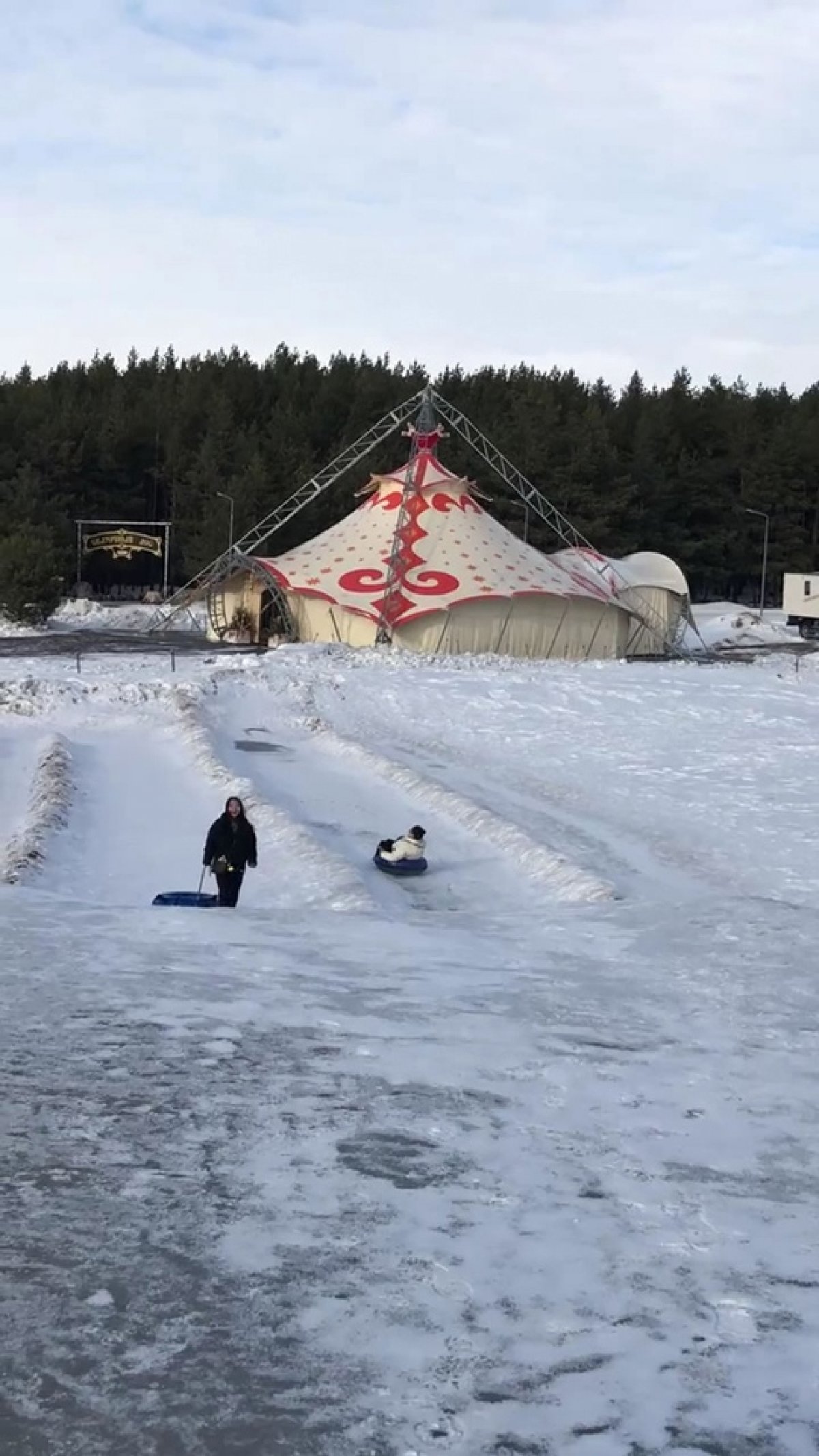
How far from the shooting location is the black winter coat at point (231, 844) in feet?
40.6

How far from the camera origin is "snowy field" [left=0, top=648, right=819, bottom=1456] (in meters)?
4.17

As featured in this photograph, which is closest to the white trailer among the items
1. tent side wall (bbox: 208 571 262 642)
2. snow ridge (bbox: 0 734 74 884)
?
tent side wall (bbox: 208 571 262 642)

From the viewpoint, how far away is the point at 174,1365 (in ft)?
14.0

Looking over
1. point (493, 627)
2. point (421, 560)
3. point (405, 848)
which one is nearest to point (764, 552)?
point (421, 560)

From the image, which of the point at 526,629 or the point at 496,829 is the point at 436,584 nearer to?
the point at 526,629

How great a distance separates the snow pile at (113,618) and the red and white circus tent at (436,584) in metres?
3.94

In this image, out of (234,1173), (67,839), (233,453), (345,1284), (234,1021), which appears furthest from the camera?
(233,453)

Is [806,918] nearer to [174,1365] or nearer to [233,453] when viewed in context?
[174,1365]

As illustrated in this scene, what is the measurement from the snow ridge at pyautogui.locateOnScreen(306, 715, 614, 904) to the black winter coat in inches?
121

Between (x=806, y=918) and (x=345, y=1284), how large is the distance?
287 inches

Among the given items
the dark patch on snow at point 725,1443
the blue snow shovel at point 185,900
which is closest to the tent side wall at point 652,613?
the blue snow shovel at point 185,900

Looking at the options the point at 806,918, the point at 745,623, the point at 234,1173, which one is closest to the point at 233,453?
the point at 745,623

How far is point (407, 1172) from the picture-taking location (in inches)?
224

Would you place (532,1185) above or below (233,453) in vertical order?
below
